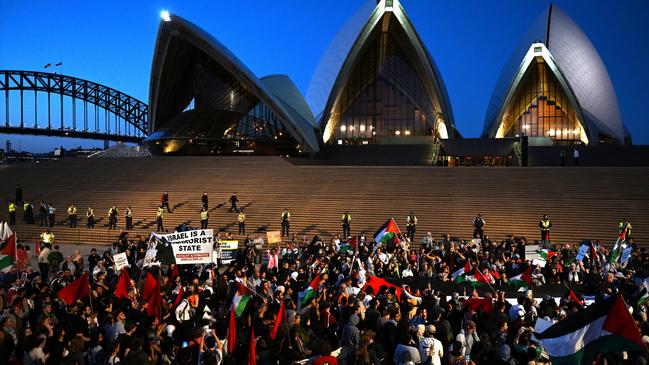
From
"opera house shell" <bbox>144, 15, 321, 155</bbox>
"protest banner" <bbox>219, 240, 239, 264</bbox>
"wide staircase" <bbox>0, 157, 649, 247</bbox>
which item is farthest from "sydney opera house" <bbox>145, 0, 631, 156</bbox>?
"protest banner" <bbox>219, 240, 239, 264</bbox>

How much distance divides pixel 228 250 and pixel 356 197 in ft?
30.3

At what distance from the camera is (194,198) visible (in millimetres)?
22891

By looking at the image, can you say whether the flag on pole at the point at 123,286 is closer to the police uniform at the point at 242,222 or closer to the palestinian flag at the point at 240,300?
the palestinian flag at the point at 240,300

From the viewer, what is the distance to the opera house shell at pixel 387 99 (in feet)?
135

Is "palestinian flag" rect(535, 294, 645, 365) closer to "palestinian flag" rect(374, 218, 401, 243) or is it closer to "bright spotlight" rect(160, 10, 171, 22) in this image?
"palestinian flag" rect(374, 218, 401, 243)

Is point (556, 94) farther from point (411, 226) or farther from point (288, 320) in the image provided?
point (288, 320)

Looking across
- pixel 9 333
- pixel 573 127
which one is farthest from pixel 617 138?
pixel 9 333

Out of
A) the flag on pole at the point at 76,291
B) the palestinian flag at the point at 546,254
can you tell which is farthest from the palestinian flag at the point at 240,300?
the palestinian flag at the point at 546,254

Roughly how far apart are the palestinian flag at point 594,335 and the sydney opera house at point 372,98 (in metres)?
31.6

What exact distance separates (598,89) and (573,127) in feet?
11.4

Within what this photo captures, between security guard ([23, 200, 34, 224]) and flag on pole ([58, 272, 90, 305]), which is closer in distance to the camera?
flag on pole ([58, 272, 90, 305])

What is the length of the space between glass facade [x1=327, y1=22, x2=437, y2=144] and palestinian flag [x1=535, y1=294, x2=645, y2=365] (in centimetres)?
3971

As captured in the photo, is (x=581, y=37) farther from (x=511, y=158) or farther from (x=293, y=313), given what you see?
(x=293, y=313)

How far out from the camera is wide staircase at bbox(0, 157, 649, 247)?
18.7m
